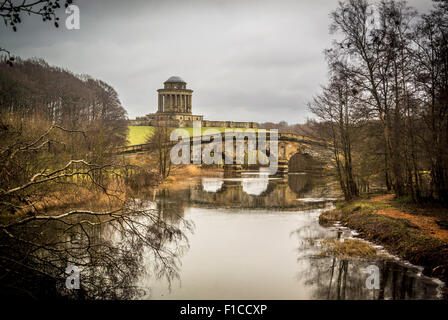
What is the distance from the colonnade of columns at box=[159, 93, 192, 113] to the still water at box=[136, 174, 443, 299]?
192 feet

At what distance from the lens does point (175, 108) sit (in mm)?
73625

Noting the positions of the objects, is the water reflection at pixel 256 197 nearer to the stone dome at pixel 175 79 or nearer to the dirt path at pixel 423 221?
the dirt path at pixel 423 221

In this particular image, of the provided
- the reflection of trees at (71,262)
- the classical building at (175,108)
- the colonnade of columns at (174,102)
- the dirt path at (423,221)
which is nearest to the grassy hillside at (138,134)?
the classical building at (175,108)

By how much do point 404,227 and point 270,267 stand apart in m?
3.94

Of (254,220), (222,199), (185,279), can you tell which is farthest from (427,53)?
(222,199)

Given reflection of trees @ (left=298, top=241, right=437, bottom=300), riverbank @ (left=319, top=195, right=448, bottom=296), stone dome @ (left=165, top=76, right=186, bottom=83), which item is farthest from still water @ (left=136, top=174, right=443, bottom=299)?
stone dome @ (left=165, top=76, right=186, bottom=83)

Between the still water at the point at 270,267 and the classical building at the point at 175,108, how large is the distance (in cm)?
5352

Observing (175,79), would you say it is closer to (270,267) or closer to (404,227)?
(404,227)

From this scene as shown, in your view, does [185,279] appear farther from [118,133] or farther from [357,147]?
[118,133]

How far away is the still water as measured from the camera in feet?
23.7

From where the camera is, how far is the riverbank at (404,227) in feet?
26.5

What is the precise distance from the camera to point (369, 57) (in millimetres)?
14070

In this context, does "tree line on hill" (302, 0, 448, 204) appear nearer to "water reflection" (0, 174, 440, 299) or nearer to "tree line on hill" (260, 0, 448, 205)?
"tree line on hill" (260, 0, 448, 205)
